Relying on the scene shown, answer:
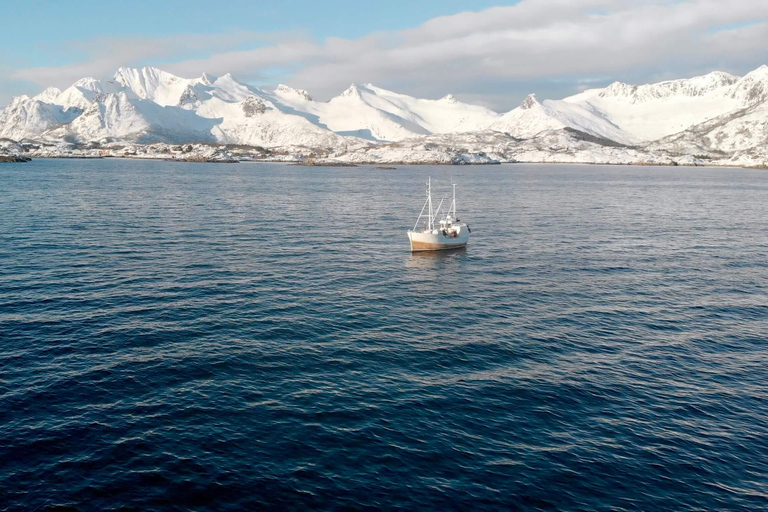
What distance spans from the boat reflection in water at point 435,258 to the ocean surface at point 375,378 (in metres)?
0.66

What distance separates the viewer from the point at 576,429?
1156 inches

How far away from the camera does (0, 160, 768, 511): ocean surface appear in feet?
80.4

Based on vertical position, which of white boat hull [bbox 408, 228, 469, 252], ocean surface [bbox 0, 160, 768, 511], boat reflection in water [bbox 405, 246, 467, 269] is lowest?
ocean surface [bbox 0, 160, 768, 511]

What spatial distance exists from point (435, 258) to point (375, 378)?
3843 cm

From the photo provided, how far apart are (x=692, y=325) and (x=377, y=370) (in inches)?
1127

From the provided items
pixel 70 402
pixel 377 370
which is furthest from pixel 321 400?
pixel 70 402

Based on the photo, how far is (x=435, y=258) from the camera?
234 ft

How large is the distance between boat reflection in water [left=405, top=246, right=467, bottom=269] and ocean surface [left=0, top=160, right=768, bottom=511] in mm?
663

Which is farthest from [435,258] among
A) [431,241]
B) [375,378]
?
[375,378]

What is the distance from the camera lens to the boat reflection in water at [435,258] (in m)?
67.5

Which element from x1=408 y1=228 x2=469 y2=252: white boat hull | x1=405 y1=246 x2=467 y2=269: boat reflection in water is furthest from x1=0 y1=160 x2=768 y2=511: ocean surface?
x1=408 y1=228 x2=469 y2=252: white boat hull

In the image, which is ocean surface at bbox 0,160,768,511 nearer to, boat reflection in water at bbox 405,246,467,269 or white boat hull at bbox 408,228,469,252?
boat reflection in water at bbox 405,246,467,269

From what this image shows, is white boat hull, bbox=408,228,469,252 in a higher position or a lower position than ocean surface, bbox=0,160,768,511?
higher

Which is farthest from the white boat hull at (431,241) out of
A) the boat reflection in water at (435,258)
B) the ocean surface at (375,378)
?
the ocean surface at (375,378)
